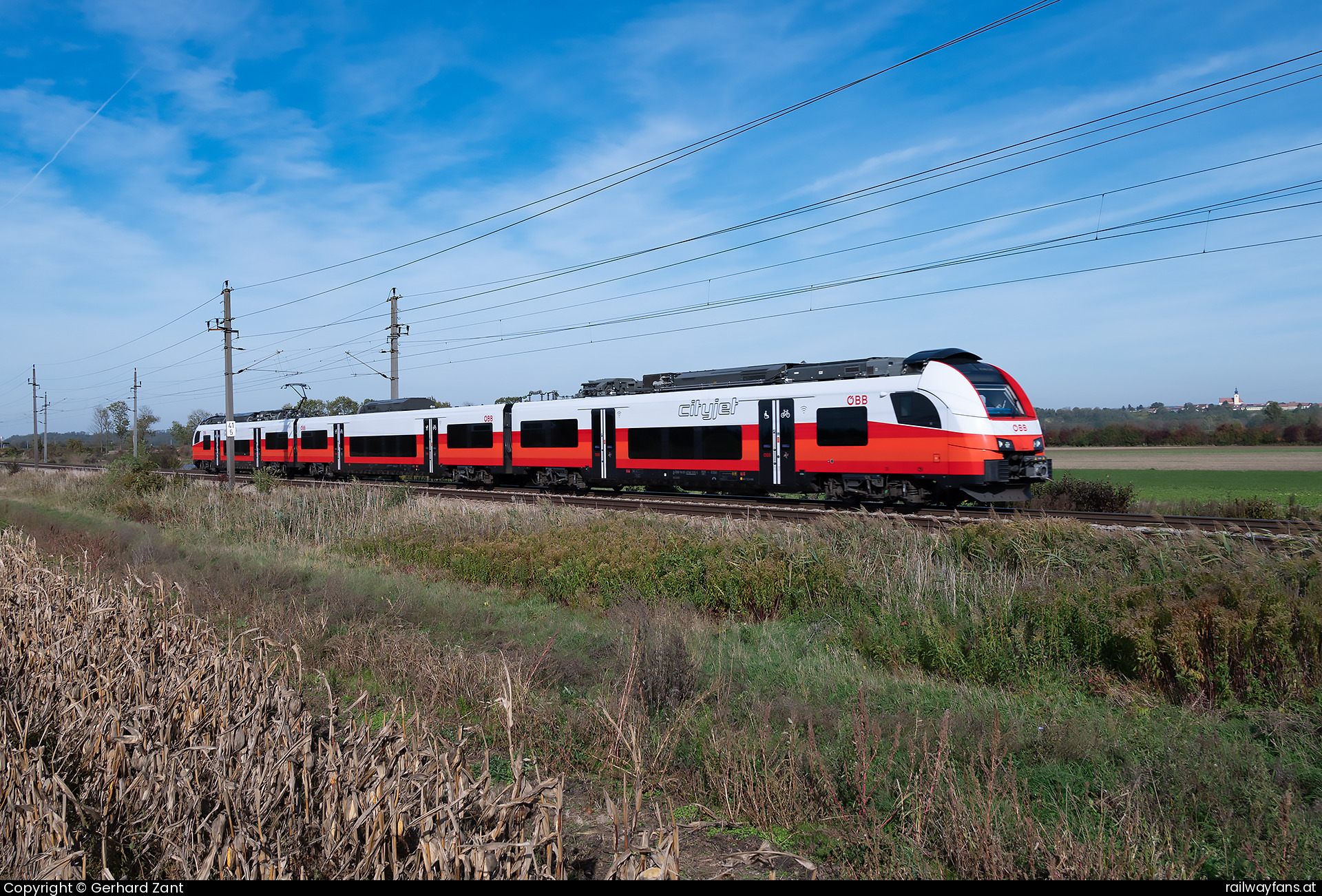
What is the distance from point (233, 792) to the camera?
3379 mm

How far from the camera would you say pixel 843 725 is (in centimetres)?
562

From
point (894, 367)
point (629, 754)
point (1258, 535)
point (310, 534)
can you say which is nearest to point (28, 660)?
point (629, 754)

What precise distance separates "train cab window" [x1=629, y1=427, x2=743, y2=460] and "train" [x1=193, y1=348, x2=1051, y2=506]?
4 cm

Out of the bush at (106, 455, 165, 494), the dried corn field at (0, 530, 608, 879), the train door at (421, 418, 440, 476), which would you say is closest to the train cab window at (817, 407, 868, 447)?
the dried corn field at (0, 530, 608, 879)

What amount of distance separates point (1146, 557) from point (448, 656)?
8.48 metres

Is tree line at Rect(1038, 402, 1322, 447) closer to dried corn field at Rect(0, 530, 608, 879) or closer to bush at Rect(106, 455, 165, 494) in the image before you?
bush at Rect(106, 455, 165, 494)

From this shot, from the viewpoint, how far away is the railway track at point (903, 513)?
38.0 ft

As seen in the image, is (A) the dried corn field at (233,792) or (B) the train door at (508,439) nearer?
(A) the dried corn field at (233,792)

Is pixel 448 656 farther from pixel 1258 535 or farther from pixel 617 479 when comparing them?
pixel 617 479

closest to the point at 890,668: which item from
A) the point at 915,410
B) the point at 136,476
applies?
the point at 915,410

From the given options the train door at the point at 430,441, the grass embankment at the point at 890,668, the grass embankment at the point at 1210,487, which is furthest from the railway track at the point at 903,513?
the train door at the point at 430,441

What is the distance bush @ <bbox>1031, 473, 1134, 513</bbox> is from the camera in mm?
19391

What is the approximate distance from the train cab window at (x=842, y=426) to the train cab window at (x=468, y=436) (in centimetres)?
1360

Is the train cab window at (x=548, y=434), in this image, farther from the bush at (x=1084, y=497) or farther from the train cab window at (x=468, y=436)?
the bush at (x=1084, y=497)
